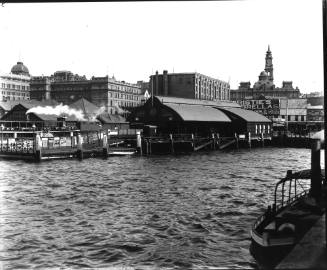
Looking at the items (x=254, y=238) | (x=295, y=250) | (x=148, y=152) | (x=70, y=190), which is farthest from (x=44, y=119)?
(x=295, y=250)

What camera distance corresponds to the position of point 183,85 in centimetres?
10762

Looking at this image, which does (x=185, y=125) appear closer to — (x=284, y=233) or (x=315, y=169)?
(x=315, y=169)

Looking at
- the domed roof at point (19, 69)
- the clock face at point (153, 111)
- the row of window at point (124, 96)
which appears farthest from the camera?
the domed roof at point (19, 69)

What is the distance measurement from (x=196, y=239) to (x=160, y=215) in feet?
12.9

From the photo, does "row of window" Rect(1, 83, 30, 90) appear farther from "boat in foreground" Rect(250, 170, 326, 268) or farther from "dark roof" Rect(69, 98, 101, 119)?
"boat in foreground" Rect(250, 170, 326, 268)

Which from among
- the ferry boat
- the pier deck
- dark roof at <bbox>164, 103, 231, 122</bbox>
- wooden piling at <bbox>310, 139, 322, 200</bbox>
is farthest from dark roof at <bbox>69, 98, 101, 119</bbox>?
the pier deck

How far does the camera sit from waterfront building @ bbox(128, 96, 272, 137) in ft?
192

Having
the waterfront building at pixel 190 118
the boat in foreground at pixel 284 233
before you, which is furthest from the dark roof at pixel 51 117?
the boat in foreground at pixel 284 233

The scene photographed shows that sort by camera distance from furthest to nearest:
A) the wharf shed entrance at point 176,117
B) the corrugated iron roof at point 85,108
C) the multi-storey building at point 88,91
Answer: the multi-storey building at point 88,91, the corrugated iron roof at point 85,108, the wharf shed entrance at point 176,117

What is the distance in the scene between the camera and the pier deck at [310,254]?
4805mm

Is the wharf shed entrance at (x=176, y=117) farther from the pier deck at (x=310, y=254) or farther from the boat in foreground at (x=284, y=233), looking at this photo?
the pier deck at (x=310, y=254)

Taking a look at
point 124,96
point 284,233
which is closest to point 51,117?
point 124,96

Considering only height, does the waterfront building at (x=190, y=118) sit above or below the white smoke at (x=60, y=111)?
below

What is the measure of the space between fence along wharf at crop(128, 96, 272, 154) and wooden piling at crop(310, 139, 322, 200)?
39.1 metres
